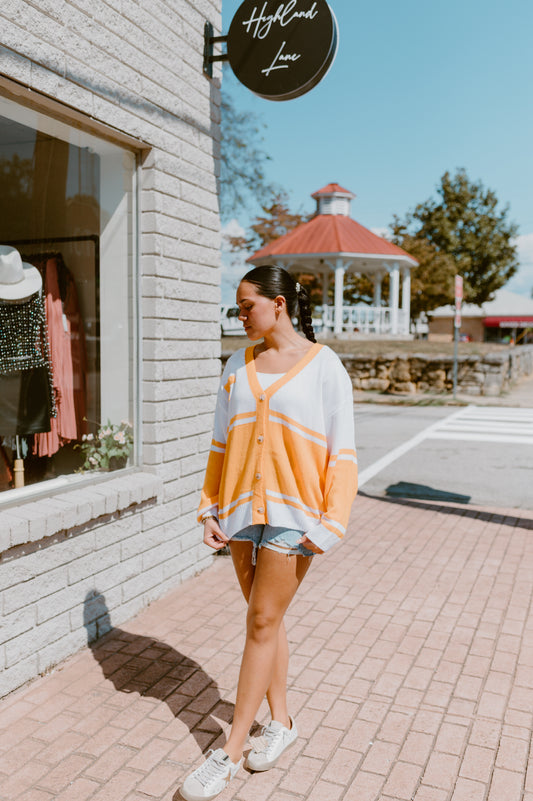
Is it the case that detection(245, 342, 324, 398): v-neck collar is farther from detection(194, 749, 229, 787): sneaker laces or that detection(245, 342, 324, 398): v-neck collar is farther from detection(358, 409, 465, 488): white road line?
detection(358, 409, 465, 488): white road line

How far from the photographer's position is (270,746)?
298 centimetres

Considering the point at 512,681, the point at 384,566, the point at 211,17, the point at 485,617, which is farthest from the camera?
the point at 384,566

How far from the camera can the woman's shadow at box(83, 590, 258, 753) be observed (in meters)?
3.38

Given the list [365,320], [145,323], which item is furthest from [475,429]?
[365,320]

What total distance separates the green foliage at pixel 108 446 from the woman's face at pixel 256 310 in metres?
2.21

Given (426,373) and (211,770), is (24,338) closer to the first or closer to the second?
(211,770)

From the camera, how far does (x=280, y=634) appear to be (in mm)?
3031

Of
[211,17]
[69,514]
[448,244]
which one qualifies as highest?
[448,244]

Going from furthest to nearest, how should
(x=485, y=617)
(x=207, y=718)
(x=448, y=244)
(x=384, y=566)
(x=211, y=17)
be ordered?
(x=448, y=244)
(x=384, y=566)
(x=211, y=17)
(x=485, y=617)
(x=207, y=718)

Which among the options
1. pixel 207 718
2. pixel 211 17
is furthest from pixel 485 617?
pixel 211 17

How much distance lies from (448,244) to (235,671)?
46.3m

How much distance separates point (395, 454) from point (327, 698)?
770 centimetres

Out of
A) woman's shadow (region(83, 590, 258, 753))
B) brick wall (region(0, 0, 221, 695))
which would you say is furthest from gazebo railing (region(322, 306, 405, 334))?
woman's shadow (region(83, 590, 258, 753))

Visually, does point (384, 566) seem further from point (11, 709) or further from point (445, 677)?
point (11, 709)
